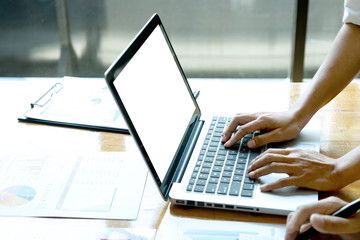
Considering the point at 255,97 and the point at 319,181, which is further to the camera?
the point at 255,97

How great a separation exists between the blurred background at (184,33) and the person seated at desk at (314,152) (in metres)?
1.39

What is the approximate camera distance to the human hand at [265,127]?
1181 mm

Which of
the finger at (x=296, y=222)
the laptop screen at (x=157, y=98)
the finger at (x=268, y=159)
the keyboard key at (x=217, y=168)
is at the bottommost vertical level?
the finger at (x=296, y=222)

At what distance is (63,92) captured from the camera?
5.08ft

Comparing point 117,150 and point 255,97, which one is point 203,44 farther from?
point 117,150

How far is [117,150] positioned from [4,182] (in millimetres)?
285

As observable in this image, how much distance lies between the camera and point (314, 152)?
3.58 feet

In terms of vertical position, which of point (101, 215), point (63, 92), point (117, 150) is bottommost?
point (101, 215)

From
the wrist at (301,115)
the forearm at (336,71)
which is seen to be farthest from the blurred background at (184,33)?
the wrist at (301,115)

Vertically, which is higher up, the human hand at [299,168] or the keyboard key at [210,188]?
the human hand at [299,168]

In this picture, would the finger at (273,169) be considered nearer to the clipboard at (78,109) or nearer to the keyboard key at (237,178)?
the keyboard key at (237,178)

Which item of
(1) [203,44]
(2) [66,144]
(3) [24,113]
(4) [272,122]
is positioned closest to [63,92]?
(3) [24,113]

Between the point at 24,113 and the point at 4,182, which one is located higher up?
the point at 24,113

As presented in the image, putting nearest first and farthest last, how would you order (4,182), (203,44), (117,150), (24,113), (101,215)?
(101,215), (4,182), (117,150), (24,113), (203,44)
